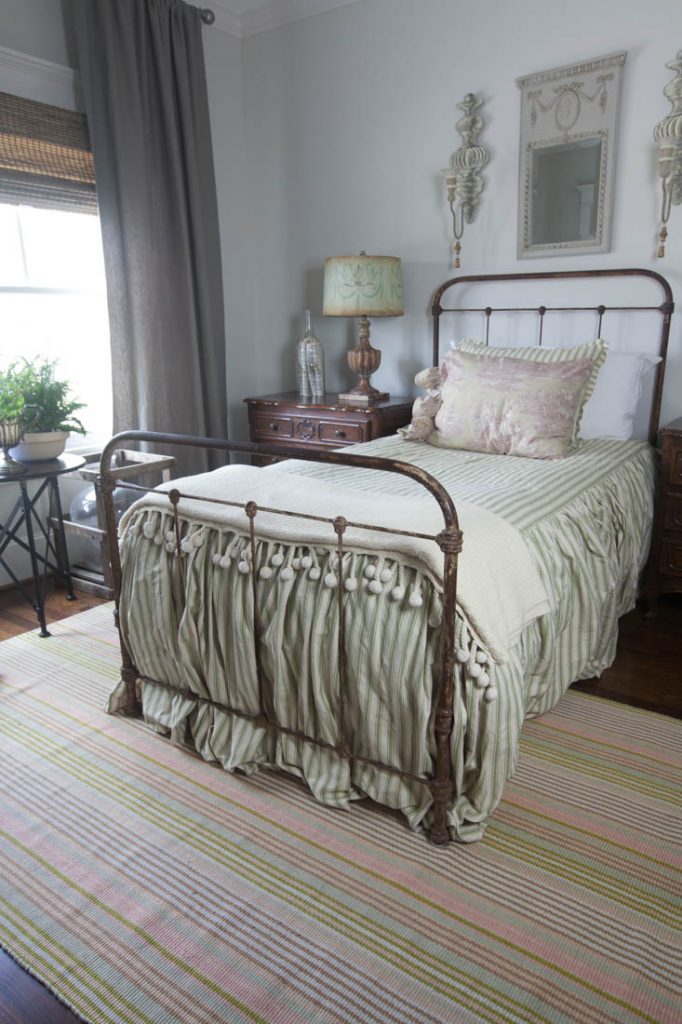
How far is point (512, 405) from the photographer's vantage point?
270 centimetres

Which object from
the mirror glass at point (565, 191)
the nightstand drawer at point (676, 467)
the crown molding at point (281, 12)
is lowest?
the nightstand drawer at point (676, 467)

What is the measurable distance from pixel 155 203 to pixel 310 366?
1.06 m

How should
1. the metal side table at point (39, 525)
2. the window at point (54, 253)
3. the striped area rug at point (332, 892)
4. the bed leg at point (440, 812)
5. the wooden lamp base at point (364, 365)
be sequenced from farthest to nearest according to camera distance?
1. the wooden lamp base at point (364, 365)
2. the window at point (54, 253)
3. the metal side table at point (39, 525)
4. the bed leg at point (440, 812)
5. the striped area rug at point (332, 892)

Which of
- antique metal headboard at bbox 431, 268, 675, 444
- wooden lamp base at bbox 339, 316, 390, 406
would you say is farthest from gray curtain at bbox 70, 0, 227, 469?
antique metal headboard at bbox 431, 268, 675, 444

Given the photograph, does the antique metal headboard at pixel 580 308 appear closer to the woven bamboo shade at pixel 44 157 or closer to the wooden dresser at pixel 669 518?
the wooden dresser at pixel 669 518

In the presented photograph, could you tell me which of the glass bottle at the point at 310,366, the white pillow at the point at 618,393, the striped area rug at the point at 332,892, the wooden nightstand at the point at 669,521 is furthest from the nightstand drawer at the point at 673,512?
the glass bottle at the point at 310,366

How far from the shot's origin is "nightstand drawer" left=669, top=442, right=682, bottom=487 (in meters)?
2.62

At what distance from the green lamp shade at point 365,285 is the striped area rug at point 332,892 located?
6.79ft

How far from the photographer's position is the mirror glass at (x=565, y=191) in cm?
302

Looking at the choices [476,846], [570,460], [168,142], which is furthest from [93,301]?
[476,846]

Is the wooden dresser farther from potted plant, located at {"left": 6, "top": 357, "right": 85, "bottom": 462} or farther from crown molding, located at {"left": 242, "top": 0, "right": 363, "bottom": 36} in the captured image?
crown molding, located at {"left": 242, "top": 0, "right": 363, "bottom": 36}

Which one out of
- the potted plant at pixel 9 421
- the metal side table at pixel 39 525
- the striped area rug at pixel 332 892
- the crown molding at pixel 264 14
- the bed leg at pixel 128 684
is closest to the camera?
the striped area rug at pixel 332 892

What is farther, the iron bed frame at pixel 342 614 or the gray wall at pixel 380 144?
the gray wall at pixel 380 144

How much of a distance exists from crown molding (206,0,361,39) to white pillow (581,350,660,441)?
7.44 feet
